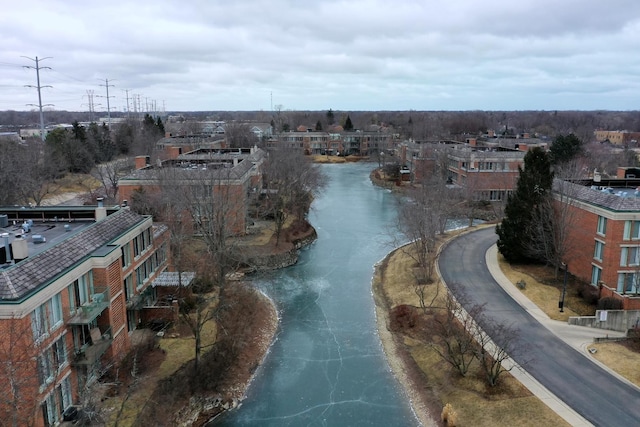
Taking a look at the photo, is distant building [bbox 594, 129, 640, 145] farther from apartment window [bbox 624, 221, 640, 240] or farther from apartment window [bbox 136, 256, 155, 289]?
apartment window [bbox 136, 256, 155, 289]

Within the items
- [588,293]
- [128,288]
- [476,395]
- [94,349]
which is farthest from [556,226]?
[94,349]

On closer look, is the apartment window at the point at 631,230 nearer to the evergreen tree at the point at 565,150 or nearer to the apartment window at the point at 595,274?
the apartment window at the point at 595,274

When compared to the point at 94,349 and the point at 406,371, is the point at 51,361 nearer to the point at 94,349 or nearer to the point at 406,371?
the point at 94,349

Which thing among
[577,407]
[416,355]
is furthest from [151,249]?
[577,407]

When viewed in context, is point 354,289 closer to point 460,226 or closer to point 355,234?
point 355,234

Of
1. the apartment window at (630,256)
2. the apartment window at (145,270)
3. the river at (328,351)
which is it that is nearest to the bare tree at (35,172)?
the apartment window at (145,270)
